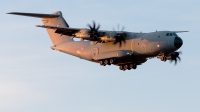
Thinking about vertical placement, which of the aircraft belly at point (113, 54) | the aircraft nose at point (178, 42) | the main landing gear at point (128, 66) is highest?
the aircraft nose at point (178, 42)

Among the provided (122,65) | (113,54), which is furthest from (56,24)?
(113,54)

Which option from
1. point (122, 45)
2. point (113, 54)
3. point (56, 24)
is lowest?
point (113, 54)

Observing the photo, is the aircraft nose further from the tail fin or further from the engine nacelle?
the tail fin

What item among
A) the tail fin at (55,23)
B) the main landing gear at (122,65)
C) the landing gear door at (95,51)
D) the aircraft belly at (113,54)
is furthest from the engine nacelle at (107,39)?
the tail fin at (55,23)

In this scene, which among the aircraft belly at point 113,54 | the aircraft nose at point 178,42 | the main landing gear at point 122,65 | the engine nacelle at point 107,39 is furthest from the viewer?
the main landing gear at point 122,65

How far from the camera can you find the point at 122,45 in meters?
48.2

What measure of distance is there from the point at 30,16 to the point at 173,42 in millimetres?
11166

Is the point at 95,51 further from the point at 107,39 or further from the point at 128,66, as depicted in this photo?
the point at 128,66

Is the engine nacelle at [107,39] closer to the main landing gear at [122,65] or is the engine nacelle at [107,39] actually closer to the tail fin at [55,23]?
the main landing gear at [122,65]

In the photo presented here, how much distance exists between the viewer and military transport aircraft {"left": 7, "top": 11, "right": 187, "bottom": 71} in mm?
46625

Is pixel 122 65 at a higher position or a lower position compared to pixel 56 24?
lower

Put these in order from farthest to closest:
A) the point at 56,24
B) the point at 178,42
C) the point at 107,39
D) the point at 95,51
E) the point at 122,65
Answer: the point at 56,24
the point at 122,65
the point at 95,51
the point at 107,39
the point at 178,42

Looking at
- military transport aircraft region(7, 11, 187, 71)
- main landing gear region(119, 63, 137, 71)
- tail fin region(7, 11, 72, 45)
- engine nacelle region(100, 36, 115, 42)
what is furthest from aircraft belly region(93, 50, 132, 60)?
tail fin region(7, 11, 72, 45)

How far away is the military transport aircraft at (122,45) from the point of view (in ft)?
153
